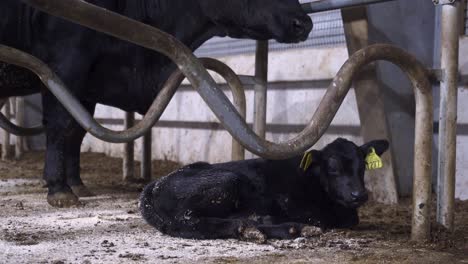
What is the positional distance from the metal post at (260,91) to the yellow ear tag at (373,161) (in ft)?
4.09

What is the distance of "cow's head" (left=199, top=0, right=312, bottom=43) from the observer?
14.3 ft

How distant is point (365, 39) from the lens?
15.4 ft

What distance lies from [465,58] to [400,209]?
1176 millimetres

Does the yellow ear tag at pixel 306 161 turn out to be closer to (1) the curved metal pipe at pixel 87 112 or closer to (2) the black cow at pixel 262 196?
(2) the black cow at pixel 262 196

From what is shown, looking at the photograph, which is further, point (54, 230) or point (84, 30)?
point (84, 30)

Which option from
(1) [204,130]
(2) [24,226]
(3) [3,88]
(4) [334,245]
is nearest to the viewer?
(4) [334,245]

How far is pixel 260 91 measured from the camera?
4652mm

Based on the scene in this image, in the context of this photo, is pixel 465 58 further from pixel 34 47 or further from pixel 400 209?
pixel 34 47

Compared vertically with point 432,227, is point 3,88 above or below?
above

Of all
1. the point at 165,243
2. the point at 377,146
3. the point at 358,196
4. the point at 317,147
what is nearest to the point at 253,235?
the point at 165,243

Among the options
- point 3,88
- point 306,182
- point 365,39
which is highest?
point 365,39

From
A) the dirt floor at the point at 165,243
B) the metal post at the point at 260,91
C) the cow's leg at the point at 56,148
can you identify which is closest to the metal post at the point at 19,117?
the cow's leg at the point at 56,148

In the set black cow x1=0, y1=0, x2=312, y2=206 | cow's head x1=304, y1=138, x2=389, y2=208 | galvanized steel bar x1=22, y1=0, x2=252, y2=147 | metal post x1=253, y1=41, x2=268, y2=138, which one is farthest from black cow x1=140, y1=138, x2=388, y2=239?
black cow x1=0, y1=0, x2=312, y2=206

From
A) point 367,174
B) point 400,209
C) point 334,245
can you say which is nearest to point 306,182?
point 334,245
